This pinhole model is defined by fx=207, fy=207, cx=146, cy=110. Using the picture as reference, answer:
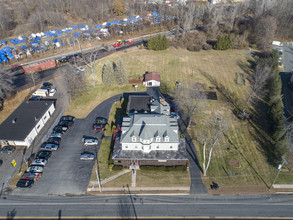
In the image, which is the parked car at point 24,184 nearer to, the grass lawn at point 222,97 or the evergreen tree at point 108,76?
the grass lawn at point 222,97

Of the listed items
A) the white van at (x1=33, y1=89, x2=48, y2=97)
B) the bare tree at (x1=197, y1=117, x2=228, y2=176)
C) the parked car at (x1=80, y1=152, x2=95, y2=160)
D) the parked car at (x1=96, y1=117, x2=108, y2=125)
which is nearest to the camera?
the parked car at (x1=80, y1=152, x2=95, y2=160)

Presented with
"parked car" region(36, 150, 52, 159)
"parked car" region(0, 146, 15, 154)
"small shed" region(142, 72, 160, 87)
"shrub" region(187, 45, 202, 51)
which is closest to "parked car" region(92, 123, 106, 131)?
"parked car" region(36, 150, 52, 159)

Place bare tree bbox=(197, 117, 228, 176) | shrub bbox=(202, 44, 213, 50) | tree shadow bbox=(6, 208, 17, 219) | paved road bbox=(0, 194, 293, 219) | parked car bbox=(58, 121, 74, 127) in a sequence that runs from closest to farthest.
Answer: tree shadow bbox=(6, 208, 17, 219)
paved road bbox=(0, 194, 293, 219)
bare tree bbox=(197, 117, 228, 176)
parked car bbox=(58, 121, 74, 127)
shrub bbox=(202, 44, 213, 50)

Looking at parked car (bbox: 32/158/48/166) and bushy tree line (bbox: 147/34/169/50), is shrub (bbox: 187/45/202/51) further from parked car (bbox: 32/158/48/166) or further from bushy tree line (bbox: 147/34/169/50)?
parked car (bbox: 32/158/48/166)

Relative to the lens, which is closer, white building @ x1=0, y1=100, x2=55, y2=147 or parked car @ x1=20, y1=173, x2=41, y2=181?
parked car @ x1=20, y1=173, x2=41, y2=181

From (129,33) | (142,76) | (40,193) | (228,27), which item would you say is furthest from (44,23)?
(40,193)

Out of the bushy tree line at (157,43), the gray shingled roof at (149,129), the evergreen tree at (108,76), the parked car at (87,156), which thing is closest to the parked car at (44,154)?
the parked car at (87,156)

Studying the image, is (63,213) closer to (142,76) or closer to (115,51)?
(142,76)

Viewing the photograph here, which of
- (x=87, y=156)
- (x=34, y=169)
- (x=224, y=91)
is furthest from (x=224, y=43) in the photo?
(x=34, y=169)
